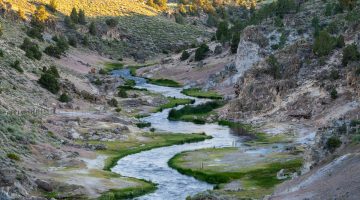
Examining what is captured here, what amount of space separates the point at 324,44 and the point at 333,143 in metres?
54.9

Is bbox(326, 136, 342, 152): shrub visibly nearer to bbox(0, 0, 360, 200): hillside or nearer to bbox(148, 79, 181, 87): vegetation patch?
bbox(0, 0, 360, 200): hillside

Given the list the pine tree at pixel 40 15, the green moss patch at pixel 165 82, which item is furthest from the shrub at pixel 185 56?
the pine tree at pixel 40 15

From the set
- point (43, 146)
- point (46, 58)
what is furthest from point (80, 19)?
point (43, 146)

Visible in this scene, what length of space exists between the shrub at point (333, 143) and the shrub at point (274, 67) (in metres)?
56.4

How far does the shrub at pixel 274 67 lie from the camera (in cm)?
10643

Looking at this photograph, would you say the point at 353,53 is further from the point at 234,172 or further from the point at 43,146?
the point at 43,146

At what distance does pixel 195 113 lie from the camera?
107 m

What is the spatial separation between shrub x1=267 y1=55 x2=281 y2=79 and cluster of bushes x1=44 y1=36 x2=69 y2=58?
5061 centimetres

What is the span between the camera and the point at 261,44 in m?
125

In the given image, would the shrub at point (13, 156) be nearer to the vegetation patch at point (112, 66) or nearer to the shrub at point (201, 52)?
the shrub at point (201, 52)

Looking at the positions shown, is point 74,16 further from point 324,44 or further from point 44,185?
point 44,185

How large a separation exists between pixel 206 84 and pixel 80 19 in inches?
2760

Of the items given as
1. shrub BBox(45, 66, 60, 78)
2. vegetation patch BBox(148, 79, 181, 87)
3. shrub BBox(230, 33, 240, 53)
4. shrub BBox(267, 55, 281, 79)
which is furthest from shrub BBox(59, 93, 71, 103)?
shrub BBox(230, 33, 240, 53)

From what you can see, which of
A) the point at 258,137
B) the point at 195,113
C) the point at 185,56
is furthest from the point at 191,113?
the point at 185,56
